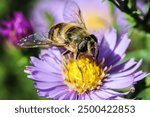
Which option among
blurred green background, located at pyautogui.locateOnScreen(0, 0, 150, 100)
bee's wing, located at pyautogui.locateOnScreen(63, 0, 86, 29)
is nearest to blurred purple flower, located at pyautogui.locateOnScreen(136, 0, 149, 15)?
blurred green background, located at pyautogui.locateOnScreen(0, 0, 150, 100)

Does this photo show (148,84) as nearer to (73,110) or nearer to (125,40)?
(125,40)

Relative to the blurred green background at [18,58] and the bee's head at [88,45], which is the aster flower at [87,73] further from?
the blurred green background at [18,58]

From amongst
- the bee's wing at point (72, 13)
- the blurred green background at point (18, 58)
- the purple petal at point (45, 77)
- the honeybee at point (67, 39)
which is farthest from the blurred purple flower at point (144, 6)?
the purple petal at point (45, 77)

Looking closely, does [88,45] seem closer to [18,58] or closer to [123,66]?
[123,66]

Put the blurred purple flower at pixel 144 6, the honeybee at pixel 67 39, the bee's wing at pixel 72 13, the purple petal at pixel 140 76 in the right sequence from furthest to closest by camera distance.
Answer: the blurred purple flower at pixel 144 6 → the bee's wing at pixel 72 13 → the honeybee at pixel 67 39 → the purple petal at pixel 140 76

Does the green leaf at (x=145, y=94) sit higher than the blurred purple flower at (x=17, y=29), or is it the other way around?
the blurred purple flower at (x=17, y=29)

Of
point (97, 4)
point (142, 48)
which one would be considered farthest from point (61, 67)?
point (97, 4)

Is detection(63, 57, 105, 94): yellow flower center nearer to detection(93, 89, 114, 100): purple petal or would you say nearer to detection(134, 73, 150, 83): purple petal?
detection(93, 89, 114, 100): purple petal
